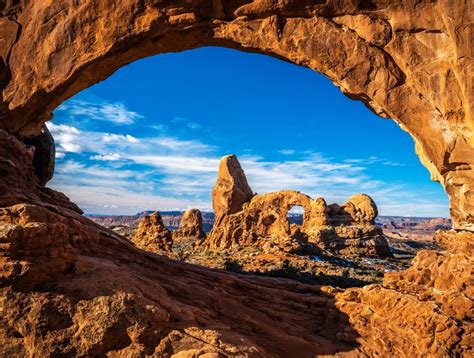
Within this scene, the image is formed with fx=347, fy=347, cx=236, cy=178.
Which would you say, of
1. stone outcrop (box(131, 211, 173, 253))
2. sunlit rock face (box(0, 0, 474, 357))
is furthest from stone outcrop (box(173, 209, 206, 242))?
sunlit rock face (box(0, 0, 474, 357))

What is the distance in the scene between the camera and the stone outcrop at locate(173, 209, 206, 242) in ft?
178

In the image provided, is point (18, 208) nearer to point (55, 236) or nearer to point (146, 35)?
point (55, 236)

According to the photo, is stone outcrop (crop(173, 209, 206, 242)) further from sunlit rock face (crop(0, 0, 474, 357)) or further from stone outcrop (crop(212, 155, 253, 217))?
sunlit rock face (crop(0, 0, 474, 357))

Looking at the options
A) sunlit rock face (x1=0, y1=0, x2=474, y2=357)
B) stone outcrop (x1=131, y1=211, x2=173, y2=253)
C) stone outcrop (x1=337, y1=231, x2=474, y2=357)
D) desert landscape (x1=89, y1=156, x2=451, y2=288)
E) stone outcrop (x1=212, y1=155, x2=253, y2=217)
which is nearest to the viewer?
sunlit rock face (x1=0, y1=0, x2=474, y2=357)

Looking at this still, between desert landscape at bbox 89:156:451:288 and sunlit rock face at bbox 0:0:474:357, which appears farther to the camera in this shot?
desert landscape at bbox 89:156:451:288

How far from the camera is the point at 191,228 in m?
54.9

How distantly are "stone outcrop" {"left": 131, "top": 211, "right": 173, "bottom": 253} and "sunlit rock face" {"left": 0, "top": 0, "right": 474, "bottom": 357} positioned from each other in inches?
768

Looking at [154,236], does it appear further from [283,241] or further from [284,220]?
[284,220]

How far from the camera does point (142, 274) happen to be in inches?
357

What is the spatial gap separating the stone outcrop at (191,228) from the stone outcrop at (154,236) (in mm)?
21925

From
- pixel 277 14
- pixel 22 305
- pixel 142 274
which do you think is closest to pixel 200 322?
pixel 142 274

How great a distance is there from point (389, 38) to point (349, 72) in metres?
1.42

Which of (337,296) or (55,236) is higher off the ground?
(55,236)

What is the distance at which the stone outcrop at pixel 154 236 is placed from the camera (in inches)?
1180
